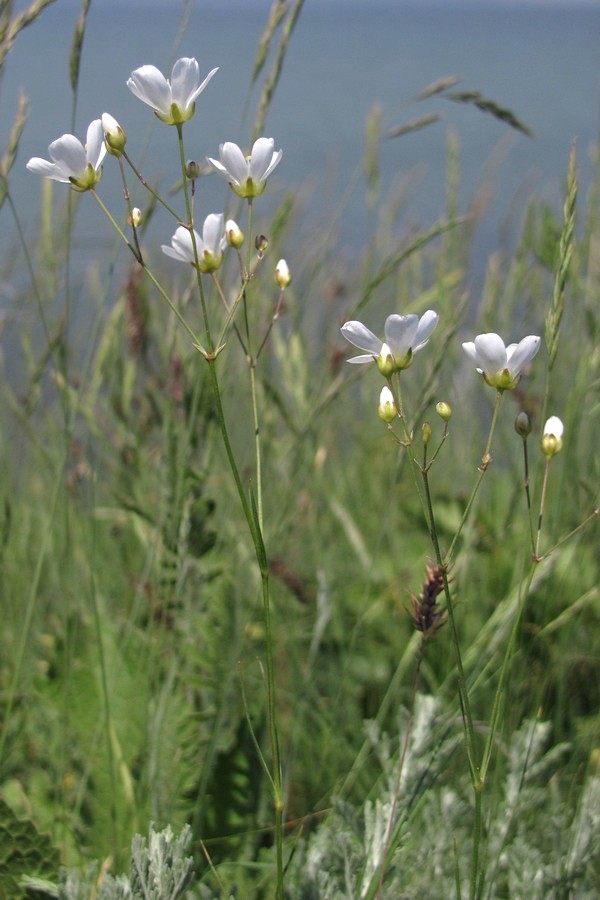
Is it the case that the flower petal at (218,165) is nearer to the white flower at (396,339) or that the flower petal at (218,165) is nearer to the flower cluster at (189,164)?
the flower cluster at (189,164)

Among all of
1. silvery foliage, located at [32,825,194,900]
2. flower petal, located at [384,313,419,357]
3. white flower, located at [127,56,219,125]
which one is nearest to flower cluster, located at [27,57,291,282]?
white flower, located at [127,56,219,125]

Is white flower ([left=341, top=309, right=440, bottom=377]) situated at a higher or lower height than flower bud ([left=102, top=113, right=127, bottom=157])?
lower

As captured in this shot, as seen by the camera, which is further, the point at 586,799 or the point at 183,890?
the point at 586,799

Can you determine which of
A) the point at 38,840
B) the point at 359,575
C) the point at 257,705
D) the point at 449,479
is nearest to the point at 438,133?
the point at 449,479

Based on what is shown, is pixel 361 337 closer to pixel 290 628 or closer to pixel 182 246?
pixel 182 246

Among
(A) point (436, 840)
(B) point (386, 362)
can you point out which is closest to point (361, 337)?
(B) point (386, 362)

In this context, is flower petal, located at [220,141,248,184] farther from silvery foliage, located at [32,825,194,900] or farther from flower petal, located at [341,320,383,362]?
silvery foliage, located at [32,825,194,900]

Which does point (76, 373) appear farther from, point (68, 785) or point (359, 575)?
point (68, 785)
